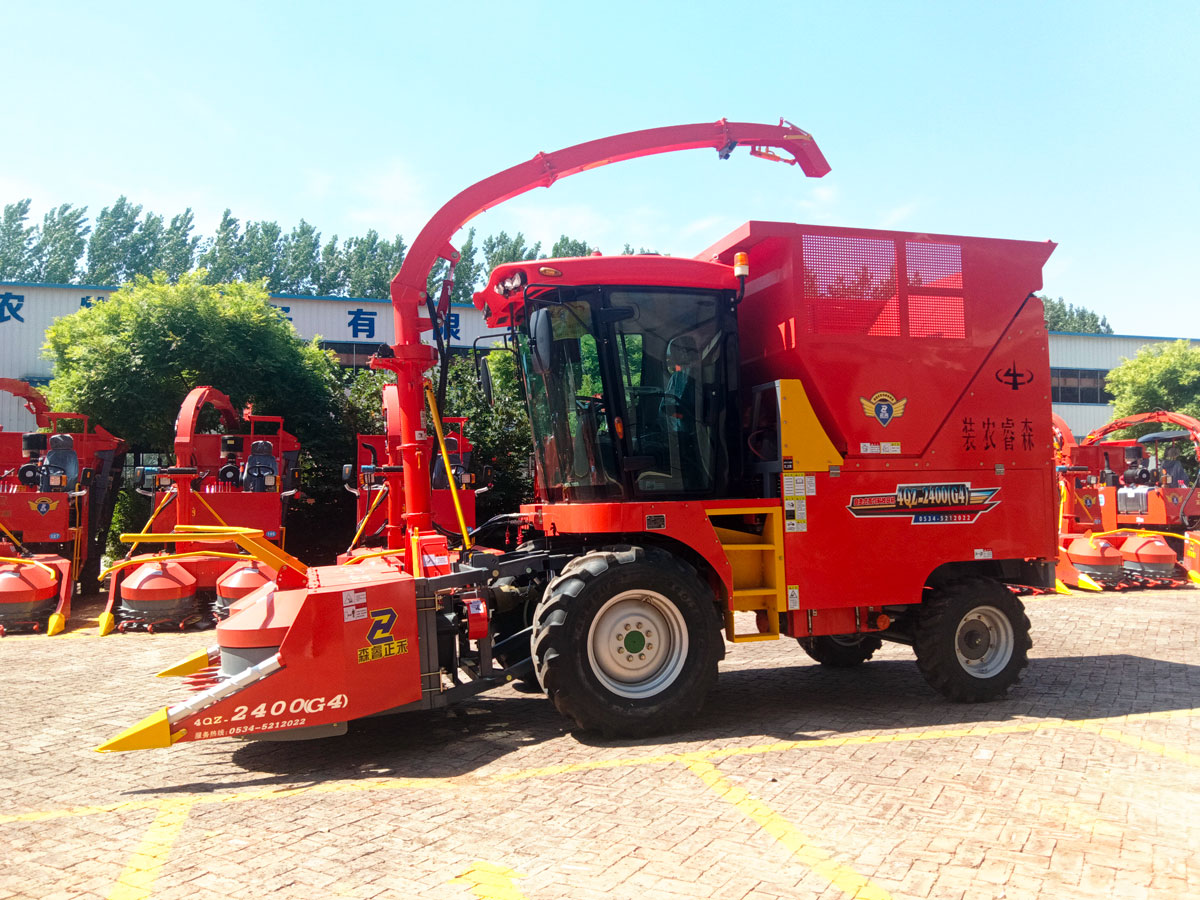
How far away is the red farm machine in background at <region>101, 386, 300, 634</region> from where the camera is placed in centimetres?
991

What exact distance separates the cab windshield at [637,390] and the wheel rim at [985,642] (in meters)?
2.31

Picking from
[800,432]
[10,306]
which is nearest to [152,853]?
[800,432]

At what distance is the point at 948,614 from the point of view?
6.30m

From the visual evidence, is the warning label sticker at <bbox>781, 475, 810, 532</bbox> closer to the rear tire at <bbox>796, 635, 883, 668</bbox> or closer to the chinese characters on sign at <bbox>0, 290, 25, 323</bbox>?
the rear tire at <bbox>796, 635, 883, 668</bbox>

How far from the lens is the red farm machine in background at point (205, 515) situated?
32.5 feet

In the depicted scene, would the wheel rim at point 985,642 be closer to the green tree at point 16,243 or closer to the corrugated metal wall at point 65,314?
the corrugated metal wall at point 65,314

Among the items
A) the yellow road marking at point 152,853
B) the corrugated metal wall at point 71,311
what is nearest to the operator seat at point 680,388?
the yellow road marking at point 152,853

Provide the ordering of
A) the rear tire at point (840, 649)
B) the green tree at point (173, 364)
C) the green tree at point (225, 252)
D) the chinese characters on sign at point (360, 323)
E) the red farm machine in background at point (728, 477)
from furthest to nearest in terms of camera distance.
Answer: the green tree at point (225, 252), the chinese characters on sign at point (360, 323), the green tree at point (173, 364), the rear tire at point (840, 649), the red farm machine in background at point (728, 477)

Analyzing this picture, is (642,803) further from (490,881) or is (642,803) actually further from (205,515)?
(205,515)

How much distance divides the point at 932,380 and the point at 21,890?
6214mm

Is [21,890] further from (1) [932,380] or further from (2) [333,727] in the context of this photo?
(1) [932,380]

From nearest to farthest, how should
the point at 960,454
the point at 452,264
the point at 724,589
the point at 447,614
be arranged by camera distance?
the point at 447,614
the point at 724,589
the point at 960,454
the point at 452,264

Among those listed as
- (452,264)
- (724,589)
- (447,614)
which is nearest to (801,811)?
(724,589)

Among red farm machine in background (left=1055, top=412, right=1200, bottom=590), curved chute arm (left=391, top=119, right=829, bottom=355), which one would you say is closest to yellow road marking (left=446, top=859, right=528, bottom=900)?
curved chute arm (left=391, top=119, right=829, bottom=355)
